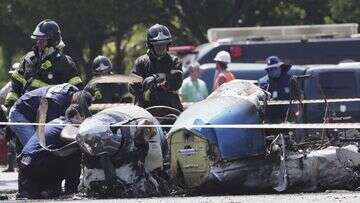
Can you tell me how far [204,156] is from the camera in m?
9.83

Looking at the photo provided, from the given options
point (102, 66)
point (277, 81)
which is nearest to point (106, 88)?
point (102, 66)

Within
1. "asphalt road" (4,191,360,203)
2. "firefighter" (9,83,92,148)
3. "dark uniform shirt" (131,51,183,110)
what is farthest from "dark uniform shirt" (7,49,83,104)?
"asphalt road" (4,191,360,203)

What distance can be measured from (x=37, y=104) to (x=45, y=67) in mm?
639

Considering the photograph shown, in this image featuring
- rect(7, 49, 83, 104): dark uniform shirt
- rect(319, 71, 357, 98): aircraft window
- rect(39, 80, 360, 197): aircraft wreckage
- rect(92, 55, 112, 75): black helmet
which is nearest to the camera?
rect(39, 80, 360, 197): aircraft wreckage

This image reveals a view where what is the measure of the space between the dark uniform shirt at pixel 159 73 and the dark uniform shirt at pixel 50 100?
0.98m

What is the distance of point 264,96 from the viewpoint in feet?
34.3

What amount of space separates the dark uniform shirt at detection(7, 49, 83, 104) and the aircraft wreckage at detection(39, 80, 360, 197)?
1.37m

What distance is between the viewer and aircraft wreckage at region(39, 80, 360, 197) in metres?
9.84

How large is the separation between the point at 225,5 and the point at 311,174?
780 inches

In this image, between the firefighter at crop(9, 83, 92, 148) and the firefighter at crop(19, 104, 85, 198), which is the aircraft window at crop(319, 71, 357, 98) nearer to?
the firefighter at crop(9, 83, 92, 148)

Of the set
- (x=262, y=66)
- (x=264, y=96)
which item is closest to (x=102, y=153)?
(x=264, y=96)

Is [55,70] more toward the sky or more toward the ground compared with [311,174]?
more toward the sky

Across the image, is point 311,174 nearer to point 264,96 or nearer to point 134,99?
A: point 264,96

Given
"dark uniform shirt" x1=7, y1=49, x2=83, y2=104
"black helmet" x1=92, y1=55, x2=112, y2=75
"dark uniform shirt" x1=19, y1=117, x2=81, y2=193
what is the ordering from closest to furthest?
"dark uniform shirt" x1=19, y1=117, x2=81, y2=193 < "dark uniform shirt" x1=7, y1=49, x2=83, y2=104 < "black helmet" x1=92, y1=55, x2=112, y2=75
